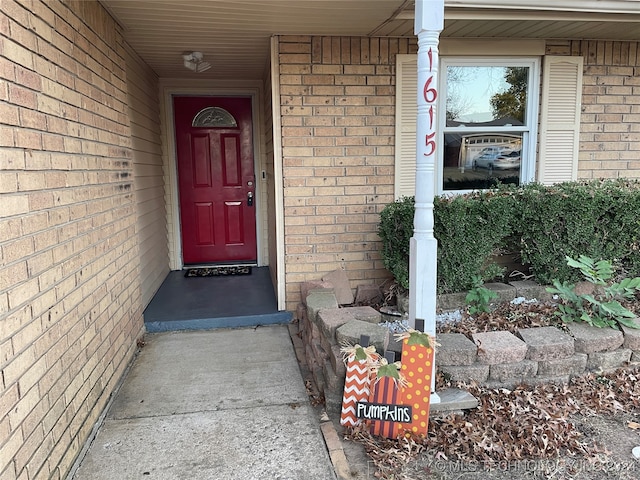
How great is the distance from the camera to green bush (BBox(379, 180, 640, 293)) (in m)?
3.64

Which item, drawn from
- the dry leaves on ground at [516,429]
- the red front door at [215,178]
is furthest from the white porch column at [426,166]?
the red front door at [215,178]

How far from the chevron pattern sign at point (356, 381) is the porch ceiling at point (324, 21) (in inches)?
93.3

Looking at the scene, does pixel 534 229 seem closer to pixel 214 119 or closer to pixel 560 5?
pixel 560 5

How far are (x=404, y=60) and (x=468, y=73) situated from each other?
0.67 meters

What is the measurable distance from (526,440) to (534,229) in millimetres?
1862

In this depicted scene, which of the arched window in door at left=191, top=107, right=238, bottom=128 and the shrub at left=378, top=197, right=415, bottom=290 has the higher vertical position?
the arched window in door at left=191, top=107, right=238, bottom=128

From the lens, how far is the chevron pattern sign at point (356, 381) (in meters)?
2.53

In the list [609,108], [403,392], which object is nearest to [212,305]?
[403,392]

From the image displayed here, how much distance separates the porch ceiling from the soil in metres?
2.67

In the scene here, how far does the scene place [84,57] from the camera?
111 inches

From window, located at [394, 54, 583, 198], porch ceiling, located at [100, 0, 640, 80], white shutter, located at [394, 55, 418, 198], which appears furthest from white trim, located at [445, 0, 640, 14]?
window, located at [394, 54, 583, 198]

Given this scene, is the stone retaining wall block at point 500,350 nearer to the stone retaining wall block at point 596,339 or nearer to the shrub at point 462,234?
the stone retaining wall block at point 596,339

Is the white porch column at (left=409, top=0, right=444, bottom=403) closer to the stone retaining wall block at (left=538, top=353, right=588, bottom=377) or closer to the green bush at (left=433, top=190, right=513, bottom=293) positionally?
the stone retaining wall block at (left=538, top=353, right=588, bottom=377)

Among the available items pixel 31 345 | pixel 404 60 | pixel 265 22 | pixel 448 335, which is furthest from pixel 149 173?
pixel 448 335
